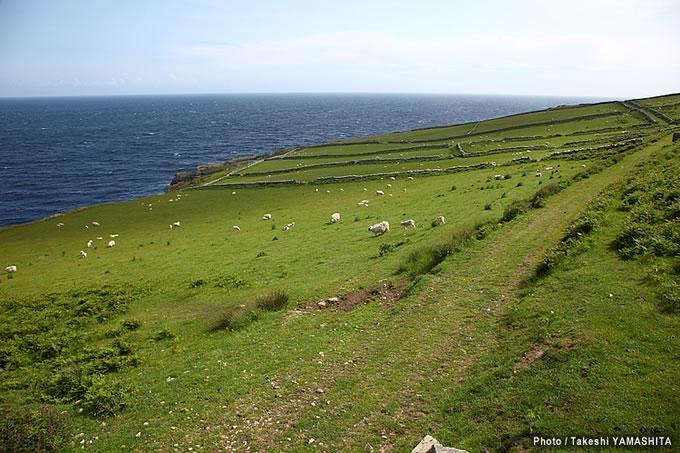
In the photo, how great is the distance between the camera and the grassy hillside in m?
8.59

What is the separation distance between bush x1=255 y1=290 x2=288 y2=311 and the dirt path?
16.1ft

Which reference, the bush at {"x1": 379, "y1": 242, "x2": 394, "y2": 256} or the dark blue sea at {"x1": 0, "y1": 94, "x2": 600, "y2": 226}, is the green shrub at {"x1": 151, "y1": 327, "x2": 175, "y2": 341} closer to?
the bush at {"x1": 379, "y1": 242, "x2": 394, "y2": 256}

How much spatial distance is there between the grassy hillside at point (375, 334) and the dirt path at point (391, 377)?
0.22ft

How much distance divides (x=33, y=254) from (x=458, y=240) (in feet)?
148

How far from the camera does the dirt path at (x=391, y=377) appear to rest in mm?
9062

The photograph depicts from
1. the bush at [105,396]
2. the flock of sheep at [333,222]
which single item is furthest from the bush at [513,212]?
the bush at [105,396]

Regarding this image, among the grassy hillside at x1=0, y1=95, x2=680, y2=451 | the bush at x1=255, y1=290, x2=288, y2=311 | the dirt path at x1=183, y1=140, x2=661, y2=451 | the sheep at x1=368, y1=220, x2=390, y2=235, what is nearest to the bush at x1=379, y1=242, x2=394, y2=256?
the grassy hillside at x1=0, y1=95, x2=680, y2=451

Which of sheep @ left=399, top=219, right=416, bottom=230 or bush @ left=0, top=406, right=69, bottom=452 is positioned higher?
sheep @ left=399, top=219, right=416, bottom=230

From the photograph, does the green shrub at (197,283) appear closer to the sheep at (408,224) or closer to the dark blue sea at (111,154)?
the sheep at (408,224)

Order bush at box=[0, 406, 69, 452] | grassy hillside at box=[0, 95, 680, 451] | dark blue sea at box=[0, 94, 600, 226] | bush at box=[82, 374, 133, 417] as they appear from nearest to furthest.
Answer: grassy hillside at box=[0, 95, 680, 451], bush at box=[0, 406, 69, 452], bush at box=[82, 374, 133, 417], dark blue sea at box=[0, 94, 600, 226]

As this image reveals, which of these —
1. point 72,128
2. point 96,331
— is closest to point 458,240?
point 96,331

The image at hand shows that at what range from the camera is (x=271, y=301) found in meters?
17.2

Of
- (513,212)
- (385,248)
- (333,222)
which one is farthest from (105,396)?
(333,222)

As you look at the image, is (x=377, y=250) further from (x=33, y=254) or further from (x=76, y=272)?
(x=33, y=254)
